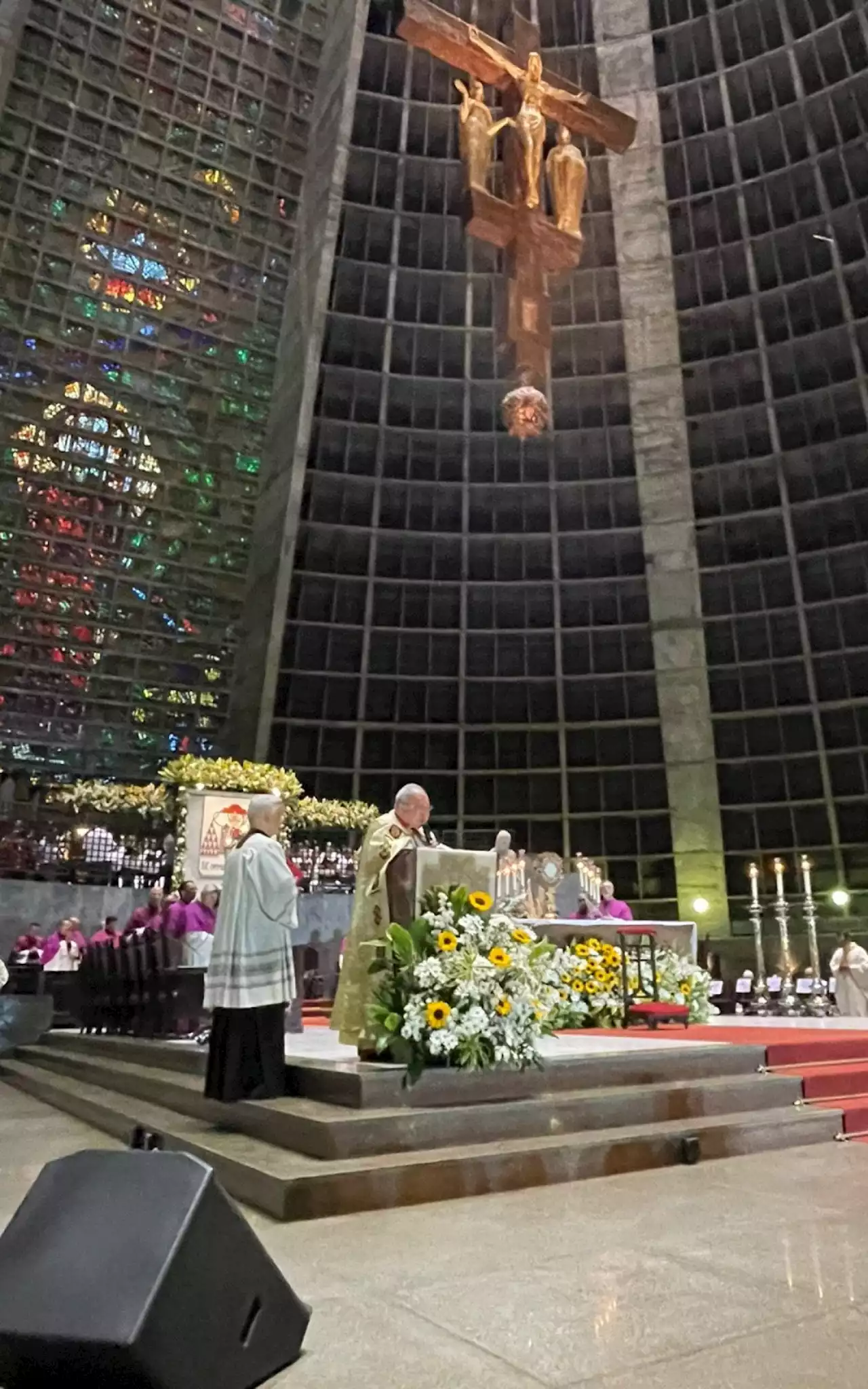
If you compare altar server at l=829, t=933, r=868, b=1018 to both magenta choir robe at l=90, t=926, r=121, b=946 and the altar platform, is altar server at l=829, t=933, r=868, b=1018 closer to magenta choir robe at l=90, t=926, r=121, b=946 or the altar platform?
the altar platform

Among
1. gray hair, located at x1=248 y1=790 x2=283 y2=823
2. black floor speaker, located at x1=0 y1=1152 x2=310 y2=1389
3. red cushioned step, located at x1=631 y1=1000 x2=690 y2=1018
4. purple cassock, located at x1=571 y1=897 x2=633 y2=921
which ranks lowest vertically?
black floor speaker, located at x1=0 y1=1152 x2=310 y2=1389

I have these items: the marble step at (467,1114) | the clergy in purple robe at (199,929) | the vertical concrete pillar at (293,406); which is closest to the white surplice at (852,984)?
the marble step at (467,1114)

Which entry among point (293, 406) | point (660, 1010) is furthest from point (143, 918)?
point (293, 406)

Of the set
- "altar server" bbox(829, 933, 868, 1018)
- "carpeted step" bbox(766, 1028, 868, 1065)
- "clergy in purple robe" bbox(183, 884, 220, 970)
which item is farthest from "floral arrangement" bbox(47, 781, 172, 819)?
"altar server" bbox(829, 933, 868, 1018)

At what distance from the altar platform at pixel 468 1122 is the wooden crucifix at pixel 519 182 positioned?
8898mm

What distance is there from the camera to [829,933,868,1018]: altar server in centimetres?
1118

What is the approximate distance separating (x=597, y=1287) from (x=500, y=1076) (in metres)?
1.79

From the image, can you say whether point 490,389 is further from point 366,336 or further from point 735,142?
point 735,142

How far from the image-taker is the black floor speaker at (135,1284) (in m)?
1.55

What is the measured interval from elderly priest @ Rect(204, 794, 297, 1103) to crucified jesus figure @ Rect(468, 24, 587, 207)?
10085mm

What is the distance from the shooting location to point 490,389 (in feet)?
59.2

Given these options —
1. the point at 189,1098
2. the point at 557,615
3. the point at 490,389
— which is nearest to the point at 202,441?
the point at 490,389

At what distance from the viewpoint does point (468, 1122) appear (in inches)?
157

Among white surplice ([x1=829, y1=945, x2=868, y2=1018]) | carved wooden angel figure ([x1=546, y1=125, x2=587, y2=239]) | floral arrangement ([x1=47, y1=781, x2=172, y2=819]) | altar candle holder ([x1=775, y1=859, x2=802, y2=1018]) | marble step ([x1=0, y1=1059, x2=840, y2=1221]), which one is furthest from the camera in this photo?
carved wooden angel figure ([x1=546, y1=125, x2=587, y2=239])
